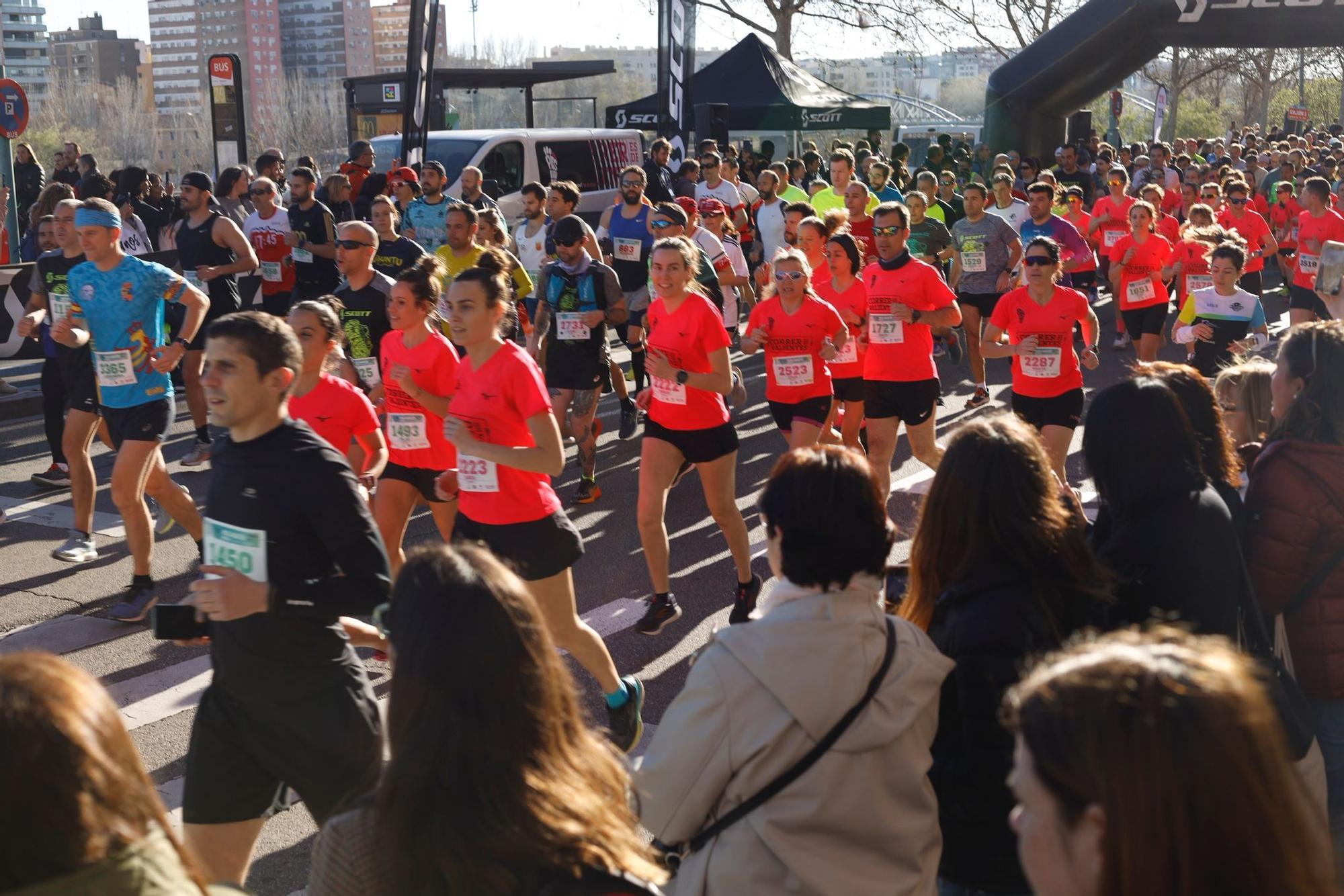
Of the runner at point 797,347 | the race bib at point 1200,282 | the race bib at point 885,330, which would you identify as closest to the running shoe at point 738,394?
the runner at point 797,347

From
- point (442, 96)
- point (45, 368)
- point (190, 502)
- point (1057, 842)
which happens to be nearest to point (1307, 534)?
point (1057, 842)

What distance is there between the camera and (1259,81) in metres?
66.9

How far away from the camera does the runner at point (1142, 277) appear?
1134cm

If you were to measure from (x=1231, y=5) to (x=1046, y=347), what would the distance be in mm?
15956

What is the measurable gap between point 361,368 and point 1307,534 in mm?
5230

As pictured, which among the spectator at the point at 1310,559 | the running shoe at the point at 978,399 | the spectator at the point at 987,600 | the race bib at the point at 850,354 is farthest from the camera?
the running shoe at the point at 978,399

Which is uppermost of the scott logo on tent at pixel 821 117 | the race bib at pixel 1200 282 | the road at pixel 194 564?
the scott logo on tent at pixel 821 117

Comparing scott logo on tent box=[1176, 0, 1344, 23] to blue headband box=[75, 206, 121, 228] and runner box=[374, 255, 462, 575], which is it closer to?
runner box=[374, 255, 462, 575]

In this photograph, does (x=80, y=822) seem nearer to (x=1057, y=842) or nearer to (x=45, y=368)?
(x=1057, y=842)

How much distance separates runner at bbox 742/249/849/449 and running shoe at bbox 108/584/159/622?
311 cm

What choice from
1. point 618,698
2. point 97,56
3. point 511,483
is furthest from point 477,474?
point 97,56

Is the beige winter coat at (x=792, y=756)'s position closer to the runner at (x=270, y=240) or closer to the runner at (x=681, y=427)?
the runner at (x=681, y=427)

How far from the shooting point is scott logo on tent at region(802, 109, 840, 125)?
25266 mm

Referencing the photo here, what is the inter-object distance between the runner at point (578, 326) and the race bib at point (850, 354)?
1474 mm
